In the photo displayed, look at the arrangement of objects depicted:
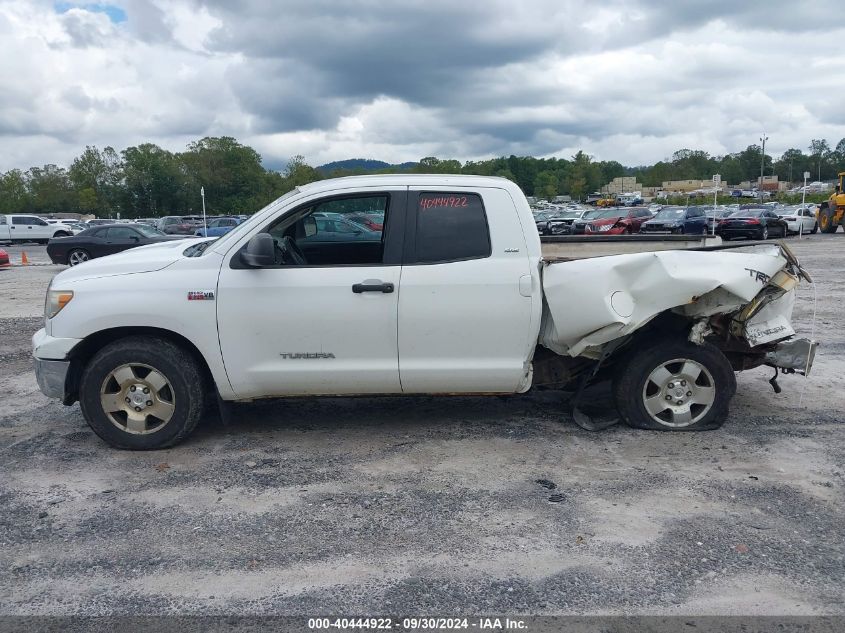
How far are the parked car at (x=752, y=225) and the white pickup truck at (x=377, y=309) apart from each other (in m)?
26.2

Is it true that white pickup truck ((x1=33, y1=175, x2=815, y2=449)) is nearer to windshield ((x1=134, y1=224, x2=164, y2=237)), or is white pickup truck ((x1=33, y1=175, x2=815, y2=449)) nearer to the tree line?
windshield ((x1=134, y1=224, x2=164, y2=237))

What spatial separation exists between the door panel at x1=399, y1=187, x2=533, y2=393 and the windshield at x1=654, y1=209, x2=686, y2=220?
2714 centimetres

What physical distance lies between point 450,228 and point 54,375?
3.08 metres

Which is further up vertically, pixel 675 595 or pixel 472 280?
pixel 472 280

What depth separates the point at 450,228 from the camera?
514 cm

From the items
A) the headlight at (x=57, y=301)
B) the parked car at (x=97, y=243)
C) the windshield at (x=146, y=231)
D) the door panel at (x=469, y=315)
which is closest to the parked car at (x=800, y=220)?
the windshield at (x=146, y=231)

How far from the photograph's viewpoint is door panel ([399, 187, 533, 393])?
16.5 ft

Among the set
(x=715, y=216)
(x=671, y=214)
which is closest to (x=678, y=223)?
(x=671, y=214)

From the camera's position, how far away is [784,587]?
3.40 metres

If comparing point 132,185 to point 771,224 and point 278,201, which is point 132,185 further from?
point 278,201

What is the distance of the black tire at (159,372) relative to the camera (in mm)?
5047

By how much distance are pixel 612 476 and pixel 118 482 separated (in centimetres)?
328

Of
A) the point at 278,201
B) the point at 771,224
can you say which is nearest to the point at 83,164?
the point at 771,224

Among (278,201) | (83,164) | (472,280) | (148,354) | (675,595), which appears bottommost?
(675,595)
